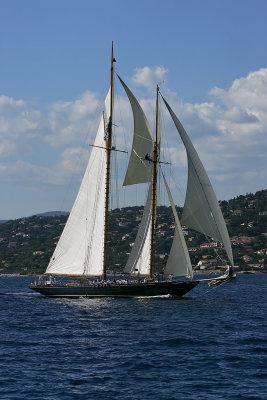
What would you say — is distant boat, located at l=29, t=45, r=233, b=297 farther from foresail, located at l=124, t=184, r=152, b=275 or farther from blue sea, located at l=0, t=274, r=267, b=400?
blue sea, located at l=0, t=274, r=267, b=400

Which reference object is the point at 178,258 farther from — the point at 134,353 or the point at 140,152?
the point at 134,353

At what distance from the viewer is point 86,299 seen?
62281 mm

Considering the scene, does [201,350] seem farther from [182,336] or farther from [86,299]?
[86,299]

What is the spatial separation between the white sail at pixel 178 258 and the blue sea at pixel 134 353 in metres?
4.01

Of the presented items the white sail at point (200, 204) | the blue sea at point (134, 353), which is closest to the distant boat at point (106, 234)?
the white sail at point (200, 204)

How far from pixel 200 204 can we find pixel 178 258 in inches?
252

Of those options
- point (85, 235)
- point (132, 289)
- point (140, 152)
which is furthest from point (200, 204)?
point (85, 235)

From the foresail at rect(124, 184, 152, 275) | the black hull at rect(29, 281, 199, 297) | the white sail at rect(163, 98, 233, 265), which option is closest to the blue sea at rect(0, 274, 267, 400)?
the black hull at rect(29, 281, 199, 297)

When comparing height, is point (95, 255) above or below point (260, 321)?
above

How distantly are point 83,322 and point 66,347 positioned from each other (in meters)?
11.4

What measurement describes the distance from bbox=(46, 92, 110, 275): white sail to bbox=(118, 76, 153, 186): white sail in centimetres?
357

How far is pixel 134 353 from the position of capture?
1340 inches

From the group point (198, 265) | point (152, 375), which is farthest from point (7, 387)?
point (198, 265)

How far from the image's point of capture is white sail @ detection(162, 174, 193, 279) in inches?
2312
